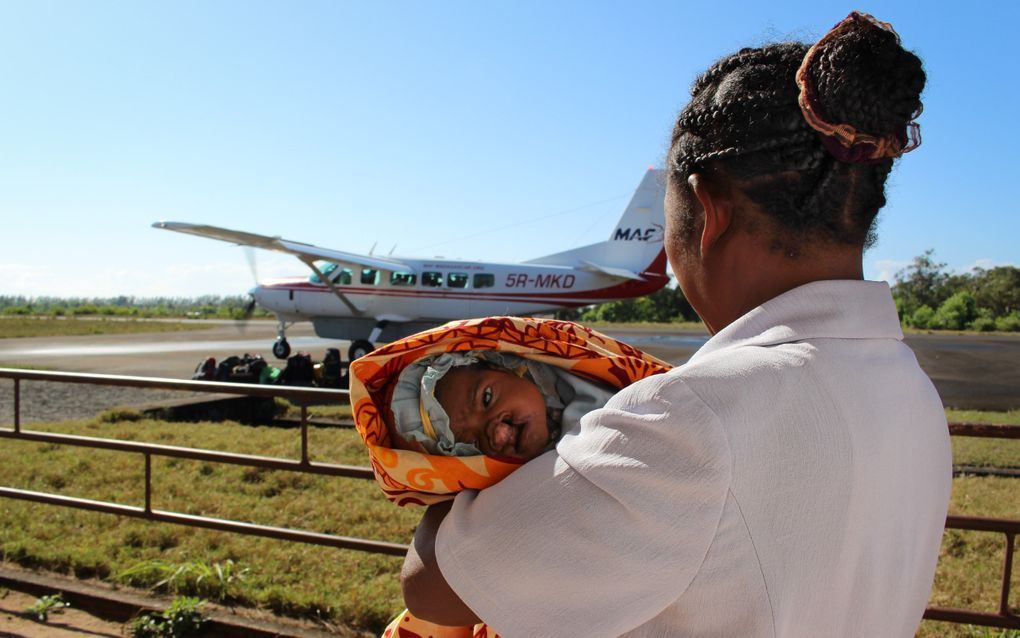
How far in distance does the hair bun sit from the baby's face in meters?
0.74

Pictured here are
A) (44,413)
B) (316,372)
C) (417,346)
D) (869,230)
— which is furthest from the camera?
(316,372)

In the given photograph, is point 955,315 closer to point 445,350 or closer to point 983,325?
point 983,325

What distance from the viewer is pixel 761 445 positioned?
837mm

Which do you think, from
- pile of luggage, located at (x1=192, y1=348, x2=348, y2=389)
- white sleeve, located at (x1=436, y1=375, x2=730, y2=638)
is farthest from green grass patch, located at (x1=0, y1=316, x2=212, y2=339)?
white sleeve, located at (x1=436, y1=375, x2=730, y2=638)

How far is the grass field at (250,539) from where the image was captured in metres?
3.91

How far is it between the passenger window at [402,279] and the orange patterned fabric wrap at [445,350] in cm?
2026

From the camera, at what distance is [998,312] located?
46.4 m

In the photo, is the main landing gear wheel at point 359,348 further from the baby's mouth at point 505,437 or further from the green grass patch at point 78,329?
the green grass patch at point 78,329

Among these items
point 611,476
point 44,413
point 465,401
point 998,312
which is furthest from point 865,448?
point 998,312

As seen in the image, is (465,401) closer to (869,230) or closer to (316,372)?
(869,230)

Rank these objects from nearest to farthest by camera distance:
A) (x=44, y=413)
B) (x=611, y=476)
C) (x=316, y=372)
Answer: (x=611, y=476) < (x=44, y=413) < (x=316, y=372)

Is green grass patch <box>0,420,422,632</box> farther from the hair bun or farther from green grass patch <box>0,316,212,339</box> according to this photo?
green grass patch <box>0,316,212,339</box>

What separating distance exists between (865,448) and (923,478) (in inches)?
6.3

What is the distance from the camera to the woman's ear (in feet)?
3.48
